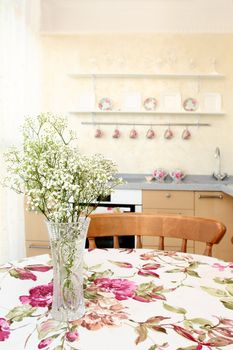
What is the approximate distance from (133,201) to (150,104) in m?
1.13

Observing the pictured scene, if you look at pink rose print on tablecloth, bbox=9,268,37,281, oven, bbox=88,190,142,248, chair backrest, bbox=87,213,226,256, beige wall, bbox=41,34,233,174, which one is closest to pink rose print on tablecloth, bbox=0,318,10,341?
pink rose print on tablecloth, bbox=9,268,37,281

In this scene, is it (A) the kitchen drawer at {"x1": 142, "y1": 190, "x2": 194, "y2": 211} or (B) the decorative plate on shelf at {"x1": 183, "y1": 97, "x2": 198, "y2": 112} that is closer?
(A) the kitchen drawer at {"x1": 142, "y1": 190, "x2": 194, "y2": 211}

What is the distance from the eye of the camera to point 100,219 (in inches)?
56.3

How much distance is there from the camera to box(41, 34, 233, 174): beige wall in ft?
11.0

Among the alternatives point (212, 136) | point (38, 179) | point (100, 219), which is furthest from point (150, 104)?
point (38, 179)

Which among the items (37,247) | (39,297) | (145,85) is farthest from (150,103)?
(39,297)

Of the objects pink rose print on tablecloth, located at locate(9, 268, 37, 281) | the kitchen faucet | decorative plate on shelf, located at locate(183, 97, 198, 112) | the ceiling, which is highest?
the ceiling

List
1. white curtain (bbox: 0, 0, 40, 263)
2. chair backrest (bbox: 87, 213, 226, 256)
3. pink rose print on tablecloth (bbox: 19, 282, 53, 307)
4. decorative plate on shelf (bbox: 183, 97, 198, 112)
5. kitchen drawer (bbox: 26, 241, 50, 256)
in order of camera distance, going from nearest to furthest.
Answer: pink rose print on tablecloth (bbox: 19, 282, 53, 307), chair backrest (bbox: 87, 213, 226, 256), white curtain (bbox: 0, 0, 40, 263), kitchen drawer (bbox: 26, 241, 50, 256), decorative plate on shelf (bbox: 183, 97, 198, 112)

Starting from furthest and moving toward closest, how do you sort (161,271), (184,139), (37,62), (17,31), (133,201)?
(184,139) → (37,62) → (133,201) → (17,31) → (161,271)

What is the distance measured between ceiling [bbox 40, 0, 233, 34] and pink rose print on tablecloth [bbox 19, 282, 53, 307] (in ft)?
10.0

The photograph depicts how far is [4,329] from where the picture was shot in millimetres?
723

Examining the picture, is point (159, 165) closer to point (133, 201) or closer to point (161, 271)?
point (133, 201)

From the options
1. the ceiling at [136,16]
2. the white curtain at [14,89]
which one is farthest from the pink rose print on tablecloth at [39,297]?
the ceiling at [136,16]

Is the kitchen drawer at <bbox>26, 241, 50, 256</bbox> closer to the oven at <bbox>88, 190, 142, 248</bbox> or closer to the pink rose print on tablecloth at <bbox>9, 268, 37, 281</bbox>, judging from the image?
the oven at <bbox>88, 190, 142, 248</bbox>
